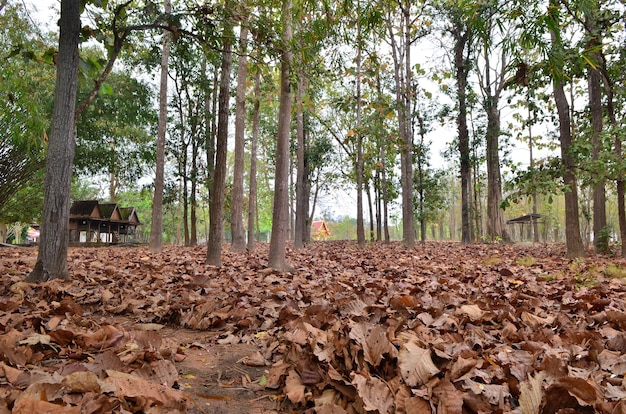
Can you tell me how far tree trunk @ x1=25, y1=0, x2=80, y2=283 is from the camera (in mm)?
3900

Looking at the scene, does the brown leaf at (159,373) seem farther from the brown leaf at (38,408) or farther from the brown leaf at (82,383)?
the brown leaf at (38,408)

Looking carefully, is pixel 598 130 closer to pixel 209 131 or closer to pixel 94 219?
pixel 209 131

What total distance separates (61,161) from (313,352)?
3.52 metres

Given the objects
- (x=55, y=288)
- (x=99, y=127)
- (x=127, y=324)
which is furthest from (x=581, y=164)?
(x=99, y=127)

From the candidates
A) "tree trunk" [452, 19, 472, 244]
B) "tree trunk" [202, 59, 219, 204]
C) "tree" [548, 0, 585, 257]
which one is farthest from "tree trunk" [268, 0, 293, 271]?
"tree trunk" [452, 19, 472, 244]

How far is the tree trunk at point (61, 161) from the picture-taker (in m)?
3.90

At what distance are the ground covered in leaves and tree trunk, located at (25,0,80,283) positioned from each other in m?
0.44

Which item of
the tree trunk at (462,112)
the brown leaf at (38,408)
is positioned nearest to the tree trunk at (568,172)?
the tree trunk at (462,112)

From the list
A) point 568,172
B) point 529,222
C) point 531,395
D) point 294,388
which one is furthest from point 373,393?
point 529,222

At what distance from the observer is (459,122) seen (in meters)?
16.1

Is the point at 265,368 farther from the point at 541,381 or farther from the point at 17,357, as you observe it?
the point at 541,381

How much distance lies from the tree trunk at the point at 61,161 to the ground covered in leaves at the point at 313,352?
17.4 inches

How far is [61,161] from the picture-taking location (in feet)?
13.0

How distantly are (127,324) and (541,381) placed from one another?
2632 mm
